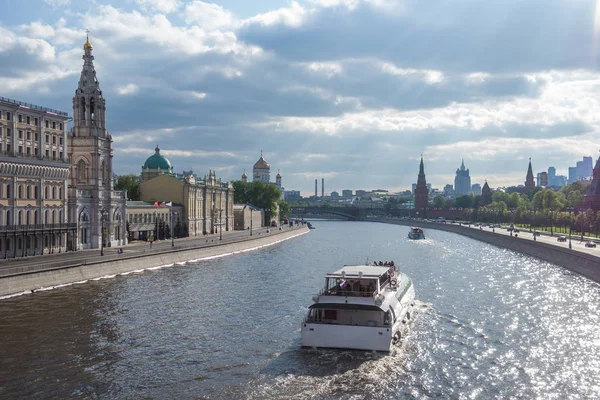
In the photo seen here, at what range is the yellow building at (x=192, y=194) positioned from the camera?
12562 centimetres

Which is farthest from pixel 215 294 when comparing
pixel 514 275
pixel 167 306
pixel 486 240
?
pixel 486 240

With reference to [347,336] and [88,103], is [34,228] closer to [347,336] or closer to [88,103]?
[88,103]

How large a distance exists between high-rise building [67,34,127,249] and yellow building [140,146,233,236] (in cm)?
3331

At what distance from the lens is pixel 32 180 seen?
70875mm

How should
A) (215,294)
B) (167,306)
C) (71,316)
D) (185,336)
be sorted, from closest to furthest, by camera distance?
(185,336)
(71,316)
(167,306)
(215,294)

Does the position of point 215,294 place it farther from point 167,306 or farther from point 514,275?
point 514,275

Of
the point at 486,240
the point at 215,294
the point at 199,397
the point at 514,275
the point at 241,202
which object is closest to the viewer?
the point at 199,397

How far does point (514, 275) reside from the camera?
7381 cm

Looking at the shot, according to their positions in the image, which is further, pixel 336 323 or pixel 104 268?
pixel 104 268

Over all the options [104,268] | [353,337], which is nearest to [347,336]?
[353,337]

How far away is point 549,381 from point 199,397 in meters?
16.8

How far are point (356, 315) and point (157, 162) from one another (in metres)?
120

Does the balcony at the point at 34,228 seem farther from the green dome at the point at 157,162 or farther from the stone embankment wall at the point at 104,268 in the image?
the green dome at the point at 157,162

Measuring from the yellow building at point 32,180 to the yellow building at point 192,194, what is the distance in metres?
45.9
